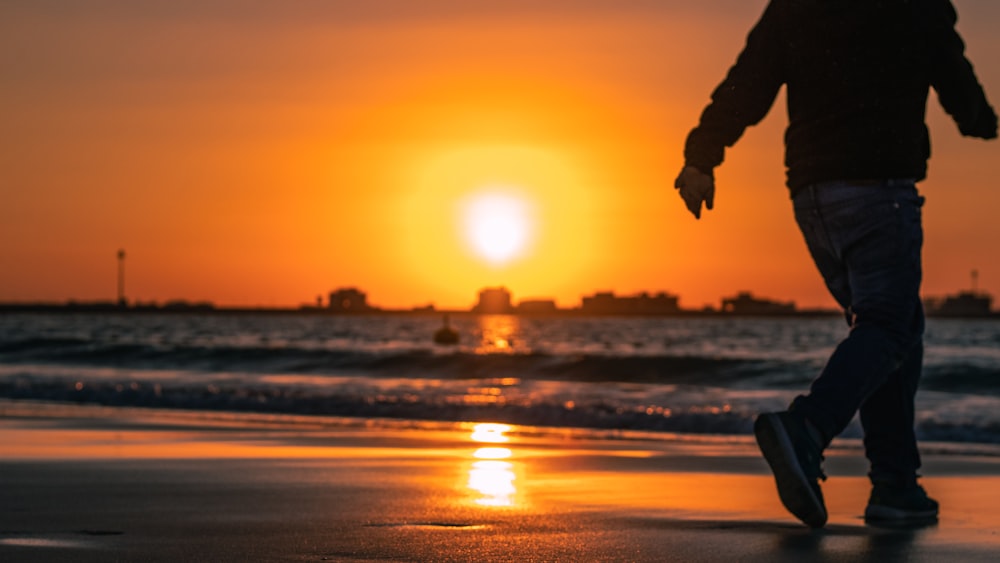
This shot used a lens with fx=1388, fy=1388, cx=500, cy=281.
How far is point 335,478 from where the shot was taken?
5.67 m

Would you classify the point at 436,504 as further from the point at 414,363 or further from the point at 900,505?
the point at 414,363

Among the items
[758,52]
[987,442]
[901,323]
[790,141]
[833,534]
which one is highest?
[758,52]

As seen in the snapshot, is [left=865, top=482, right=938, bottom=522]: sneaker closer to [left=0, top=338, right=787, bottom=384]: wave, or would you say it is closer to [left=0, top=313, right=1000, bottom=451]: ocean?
[left=0, top=313, right=1000, bottom=451]: ocean

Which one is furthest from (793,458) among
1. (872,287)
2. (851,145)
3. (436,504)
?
(436,504)

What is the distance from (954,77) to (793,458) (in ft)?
4.08

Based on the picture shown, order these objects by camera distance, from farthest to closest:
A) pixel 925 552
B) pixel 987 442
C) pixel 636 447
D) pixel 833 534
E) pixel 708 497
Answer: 1. pixel 987 442
2. pixel 636 447
3. pixel 708 497
4. pixel 833 534
5. pixel 925 552

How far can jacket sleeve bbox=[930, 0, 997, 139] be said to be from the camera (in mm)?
3992

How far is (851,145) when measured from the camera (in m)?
3.93

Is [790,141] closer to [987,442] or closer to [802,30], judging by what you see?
[802,30]

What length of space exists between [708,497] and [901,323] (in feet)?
4.79

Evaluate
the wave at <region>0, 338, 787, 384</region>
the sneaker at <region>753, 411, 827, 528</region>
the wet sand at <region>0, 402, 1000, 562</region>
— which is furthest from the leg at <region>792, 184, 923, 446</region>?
the wave at <region>0, 338, 787, 384</region>

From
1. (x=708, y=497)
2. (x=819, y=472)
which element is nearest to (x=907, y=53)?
(x=819, y=472)

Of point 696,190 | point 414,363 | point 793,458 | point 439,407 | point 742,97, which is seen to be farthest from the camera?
point 414,363

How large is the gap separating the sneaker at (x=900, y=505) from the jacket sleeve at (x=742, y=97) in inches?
45.6
